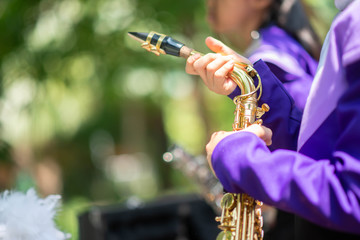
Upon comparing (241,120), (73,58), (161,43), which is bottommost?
(241,120)

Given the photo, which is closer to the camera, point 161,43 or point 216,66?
point 216,66

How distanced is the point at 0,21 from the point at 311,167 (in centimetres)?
463

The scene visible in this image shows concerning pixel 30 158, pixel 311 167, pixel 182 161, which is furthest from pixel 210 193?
pixel 30 158

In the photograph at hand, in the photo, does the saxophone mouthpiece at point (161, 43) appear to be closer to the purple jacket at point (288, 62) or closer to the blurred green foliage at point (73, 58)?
the purple jacket at point (288, 62)

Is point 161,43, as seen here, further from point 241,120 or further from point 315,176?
point 315,176

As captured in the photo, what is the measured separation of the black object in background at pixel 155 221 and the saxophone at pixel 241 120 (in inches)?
67.7

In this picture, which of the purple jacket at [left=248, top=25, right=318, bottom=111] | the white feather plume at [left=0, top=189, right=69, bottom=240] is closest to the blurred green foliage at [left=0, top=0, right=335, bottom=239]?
the white feather plume at [left=0, top=189, right=69, bottom=240]

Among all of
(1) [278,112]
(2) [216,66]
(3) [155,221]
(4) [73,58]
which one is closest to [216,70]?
(2) [216,66]

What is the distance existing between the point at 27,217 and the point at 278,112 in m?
0.81

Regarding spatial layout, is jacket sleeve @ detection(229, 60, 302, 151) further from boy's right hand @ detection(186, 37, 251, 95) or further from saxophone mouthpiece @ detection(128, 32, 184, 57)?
saxophone mouthpiece @ detection(128, 32, 184, 57)

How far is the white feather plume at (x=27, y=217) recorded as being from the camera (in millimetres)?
1149

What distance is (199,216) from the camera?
3357 mm

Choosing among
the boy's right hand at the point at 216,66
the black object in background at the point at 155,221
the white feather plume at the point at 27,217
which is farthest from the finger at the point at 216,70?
the black object in background at the point at 155,221

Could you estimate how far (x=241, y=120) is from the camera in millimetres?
1277
